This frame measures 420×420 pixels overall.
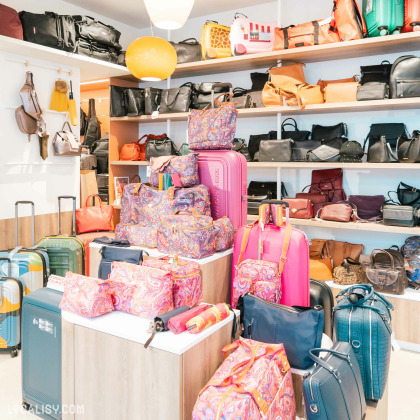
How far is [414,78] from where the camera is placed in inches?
137

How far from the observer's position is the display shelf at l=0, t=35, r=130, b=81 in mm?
3779

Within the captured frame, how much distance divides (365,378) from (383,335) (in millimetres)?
211

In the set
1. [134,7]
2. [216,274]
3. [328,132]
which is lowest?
[216,274]

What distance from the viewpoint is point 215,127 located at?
2.87 meters

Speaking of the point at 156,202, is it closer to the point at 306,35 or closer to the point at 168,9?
the point at 168,9

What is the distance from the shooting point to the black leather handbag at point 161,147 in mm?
5000

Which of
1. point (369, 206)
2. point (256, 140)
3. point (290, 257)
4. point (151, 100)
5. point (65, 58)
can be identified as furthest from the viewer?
point (151, 100)

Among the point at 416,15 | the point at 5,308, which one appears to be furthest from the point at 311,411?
the point at 416,15

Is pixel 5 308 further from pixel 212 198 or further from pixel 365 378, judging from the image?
pixel 365 378

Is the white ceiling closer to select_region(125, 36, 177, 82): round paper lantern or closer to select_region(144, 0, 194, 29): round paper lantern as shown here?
select_region(125, 36, 177, 82): round paper lantern

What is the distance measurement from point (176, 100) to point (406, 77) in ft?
7.96

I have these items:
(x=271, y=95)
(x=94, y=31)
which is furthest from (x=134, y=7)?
(x=271, y=95)

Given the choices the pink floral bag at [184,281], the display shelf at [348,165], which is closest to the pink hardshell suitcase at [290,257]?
the pink floral bag at [184,281]

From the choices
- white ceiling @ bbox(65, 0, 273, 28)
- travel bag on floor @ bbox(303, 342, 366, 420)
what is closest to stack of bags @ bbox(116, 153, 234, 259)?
travel bag on floor @ bbox(303, 342, 366, 420)
